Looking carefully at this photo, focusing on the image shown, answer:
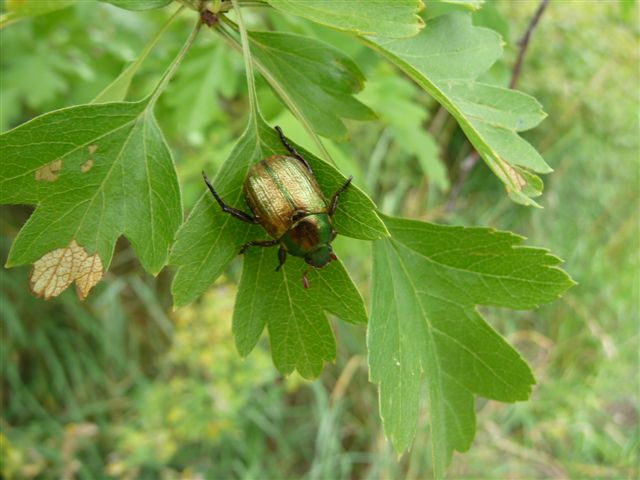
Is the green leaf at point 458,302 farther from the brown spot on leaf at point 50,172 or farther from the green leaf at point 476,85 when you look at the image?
the brown spot on leaf at point 50,172

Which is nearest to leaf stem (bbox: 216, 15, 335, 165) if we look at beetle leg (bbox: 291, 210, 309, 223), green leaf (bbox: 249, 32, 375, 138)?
green leaf (bbox: 249, 32, 375, 138)

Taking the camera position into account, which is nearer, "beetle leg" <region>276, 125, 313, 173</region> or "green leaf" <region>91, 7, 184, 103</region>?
"beetle leg" <region>276, 125, 313, 173</region>

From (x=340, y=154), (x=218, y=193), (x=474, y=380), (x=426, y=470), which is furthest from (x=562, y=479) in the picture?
(x=218, y=193)

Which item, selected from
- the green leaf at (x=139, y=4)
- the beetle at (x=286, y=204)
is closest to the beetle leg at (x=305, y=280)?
the beetle at (x=286, y=204)

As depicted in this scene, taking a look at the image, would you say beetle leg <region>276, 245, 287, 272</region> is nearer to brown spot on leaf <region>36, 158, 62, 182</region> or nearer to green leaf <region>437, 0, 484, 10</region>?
brown spot on leaf <region>36, 158, 62, 182</region>

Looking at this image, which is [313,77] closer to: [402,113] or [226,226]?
[226,226]

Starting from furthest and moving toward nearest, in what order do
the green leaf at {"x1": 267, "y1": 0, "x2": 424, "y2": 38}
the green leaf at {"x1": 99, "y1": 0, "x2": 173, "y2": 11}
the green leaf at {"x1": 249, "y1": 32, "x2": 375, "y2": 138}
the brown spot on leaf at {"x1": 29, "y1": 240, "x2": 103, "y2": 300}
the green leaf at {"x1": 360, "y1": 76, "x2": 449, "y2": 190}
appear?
the green leaf at {"x1": 360, "y1": 76, "x2": 449, "y2": 190} → the green leaf at {"x1": 249, "y1": 32, "x2": 375, "y2": 138} → the green leaf at {"x1": 99, "y1": 0, "x2": 173, "y2": 11} → the brown spot on leaf at {"x1": 29, "y1": 240, "x2": 103, "y2": 300} → the green leaf at {"x1": 267, "y1": 0, "x2": 424, "y2": 38}
